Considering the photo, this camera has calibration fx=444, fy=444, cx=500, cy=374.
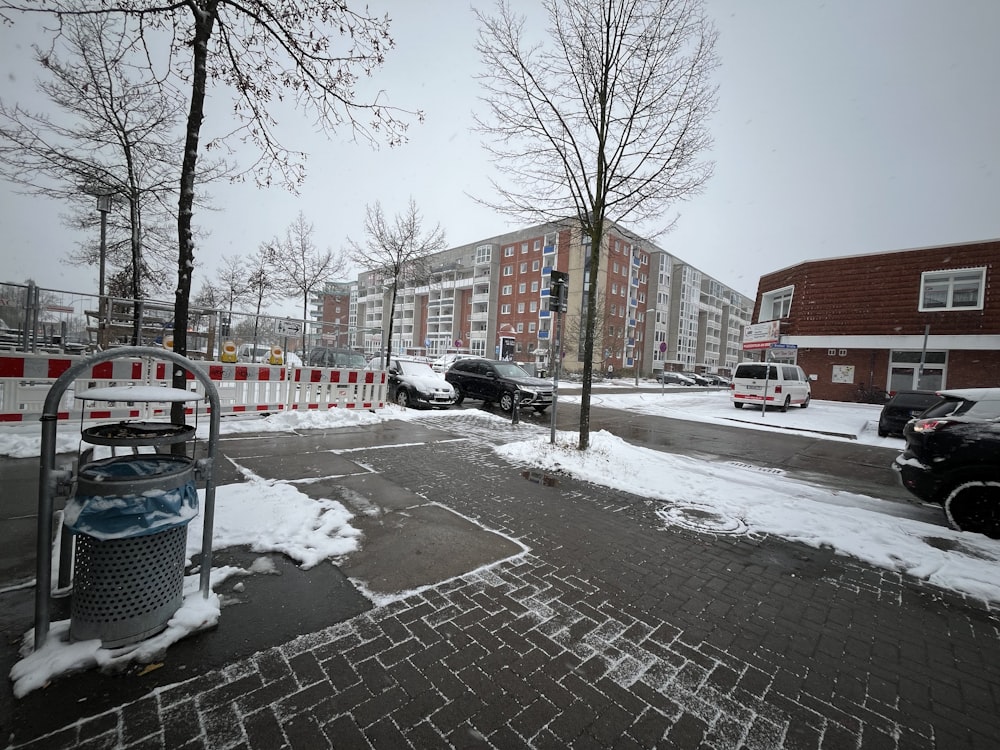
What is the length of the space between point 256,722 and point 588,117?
902 cm

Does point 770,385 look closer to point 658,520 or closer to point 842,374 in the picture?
point 842,374

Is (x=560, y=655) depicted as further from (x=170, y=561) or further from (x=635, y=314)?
(x=635, y=314)

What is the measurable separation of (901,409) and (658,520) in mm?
13209

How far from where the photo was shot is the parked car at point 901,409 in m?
13.0

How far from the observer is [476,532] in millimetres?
4383

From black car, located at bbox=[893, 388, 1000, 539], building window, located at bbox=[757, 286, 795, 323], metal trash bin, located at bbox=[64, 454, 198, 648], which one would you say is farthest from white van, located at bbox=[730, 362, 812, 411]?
metal trash bin, located at bbox=[64, 454, 198, 648]

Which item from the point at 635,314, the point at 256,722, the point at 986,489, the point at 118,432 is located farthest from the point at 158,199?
the point at 635,314

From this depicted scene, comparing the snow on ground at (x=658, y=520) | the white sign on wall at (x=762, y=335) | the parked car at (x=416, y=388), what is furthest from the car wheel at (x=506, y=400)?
the white sign on wall at (x=762, y=335)

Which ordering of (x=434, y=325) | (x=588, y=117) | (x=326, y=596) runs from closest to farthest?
(x=326, y=596) < (x=588, y=117) < (x=434, y=325)

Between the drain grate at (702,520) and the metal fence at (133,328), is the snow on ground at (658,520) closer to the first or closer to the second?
the drain grate at (702,520)

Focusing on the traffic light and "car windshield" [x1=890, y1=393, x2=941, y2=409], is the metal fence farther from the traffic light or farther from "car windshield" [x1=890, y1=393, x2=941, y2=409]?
"car windshield" [x1=890, y1=393, x2=941, y2=409]

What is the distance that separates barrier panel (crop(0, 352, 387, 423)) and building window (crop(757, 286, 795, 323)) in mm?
25659

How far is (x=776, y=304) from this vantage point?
2869 centimetres

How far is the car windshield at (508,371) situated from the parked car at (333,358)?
4596 millimetres
